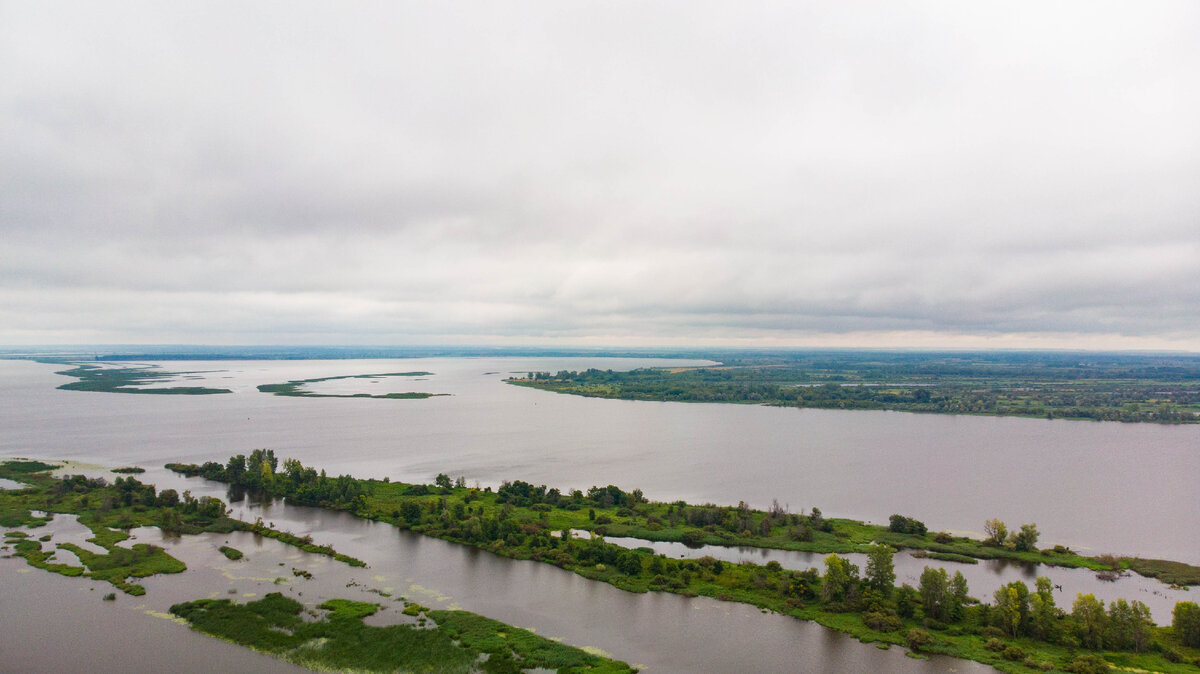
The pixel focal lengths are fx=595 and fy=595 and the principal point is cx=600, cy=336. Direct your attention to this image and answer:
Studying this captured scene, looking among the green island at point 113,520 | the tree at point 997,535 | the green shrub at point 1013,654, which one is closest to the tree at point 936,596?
the green shrub at point 1013,654

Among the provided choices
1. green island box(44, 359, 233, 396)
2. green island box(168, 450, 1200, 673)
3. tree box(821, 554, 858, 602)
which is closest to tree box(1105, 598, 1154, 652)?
green island box(168, 450, 1200, 673)

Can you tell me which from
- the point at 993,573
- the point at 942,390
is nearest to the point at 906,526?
the point at 993,573

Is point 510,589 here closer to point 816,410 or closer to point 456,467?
point 456,467

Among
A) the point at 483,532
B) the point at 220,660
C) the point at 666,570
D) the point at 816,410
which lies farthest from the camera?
the point at 816,410

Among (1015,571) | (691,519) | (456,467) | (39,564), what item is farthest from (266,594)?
(1015,571)

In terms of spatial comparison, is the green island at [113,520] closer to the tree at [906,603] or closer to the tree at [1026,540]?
the tree at [906,603]

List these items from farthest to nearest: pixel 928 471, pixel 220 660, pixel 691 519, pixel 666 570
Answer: pixel 928 471
pixel 691 519
pixel 666 570
pixel 220 660

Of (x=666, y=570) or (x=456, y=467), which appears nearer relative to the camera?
(x=666, y=570)
